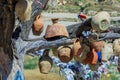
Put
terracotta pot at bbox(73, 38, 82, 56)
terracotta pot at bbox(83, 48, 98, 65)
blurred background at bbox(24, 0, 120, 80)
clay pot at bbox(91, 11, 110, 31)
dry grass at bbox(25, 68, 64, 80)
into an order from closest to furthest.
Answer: clay pot at bbox(91, 11, 110, 31)
terracotta pot at bbox(73, 38, 82, 56)
terracotta pot at bbox(83, 48, 98, 65)
dry grass at bbox(25, 68, 64, 80)
blurred background at bbox(24, 0, 120, 80)

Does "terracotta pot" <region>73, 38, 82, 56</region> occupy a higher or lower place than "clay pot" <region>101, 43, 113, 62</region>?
higher

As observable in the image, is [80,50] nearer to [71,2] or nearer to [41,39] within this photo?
[41,39]

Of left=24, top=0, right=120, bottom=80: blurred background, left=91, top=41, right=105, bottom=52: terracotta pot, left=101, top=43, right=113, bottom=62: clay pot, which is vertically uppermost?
left=91, top=41, right=105, bottom=52: terracotta pot

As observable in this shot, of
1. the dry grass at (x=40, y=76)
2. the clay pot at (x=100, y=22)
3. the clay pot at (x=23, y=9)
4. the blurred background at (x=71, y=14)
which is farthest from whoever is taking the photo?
the blurred background at (x=71, y=14)

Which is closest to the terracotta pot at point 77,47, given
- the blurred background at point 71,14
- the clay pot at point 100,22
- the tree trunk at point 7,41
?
the clay pot at point 100,22

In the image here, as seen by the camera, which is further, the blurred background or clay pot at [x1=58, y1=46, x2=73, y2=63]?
the blurred background

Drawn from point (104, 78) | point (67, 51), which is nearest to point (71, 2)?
point (104, 78)

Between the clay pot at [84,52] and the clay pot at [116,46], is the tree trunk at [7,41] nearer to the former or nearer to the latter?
the clay pot at [84,52]

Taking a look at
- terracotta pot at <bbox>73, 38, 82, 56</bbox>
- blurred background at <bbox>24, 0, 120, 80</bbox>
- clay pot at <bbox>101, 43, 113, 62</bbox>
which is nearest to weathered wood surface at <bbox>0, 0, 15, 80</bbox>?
terracotta pot at <bbox>73, 38, 82, 56</bbox>

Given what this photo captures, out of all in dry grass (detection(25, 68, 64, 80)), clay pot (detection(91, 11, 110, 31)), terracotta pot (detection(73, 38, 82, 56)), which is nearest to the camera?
clay pot (detection(91, 11, 110, 31))

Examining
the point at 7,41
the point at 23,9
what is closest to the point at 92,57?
the point at 7,41

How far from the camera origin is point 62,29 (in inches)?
103

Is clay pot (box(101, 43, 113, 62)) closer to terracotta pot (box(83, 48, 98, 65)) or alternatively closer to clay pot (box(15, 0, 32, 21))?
terracotta pot (box(83, 48, 98, 65))

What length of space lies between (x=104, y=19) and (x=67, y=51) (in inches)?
13.1
